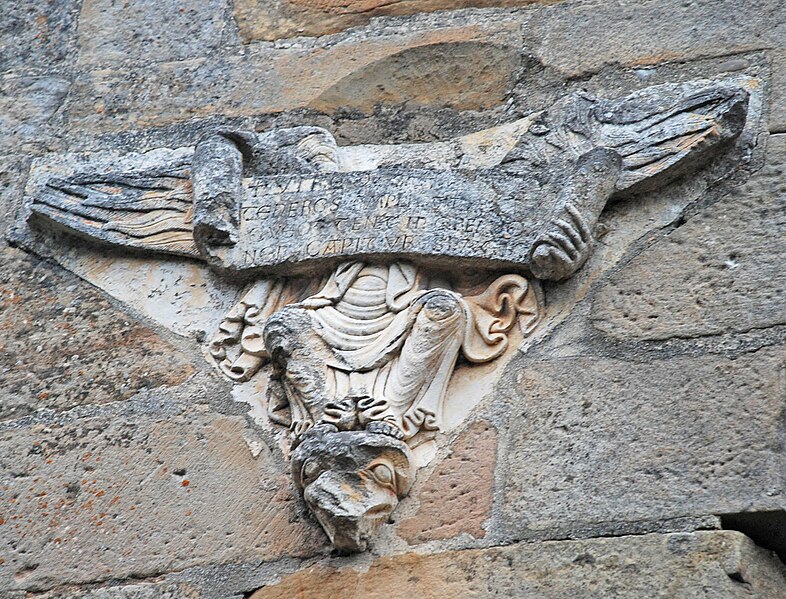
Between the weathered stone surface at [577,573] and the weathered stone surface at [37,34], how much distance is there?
66.8 inches

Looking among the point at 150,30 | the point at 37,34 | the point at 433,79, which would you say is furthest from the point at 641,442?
the point at 37,34

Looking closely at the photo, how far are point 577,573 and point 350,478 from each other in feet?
1.60

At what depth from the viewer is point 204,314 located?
13.5ft

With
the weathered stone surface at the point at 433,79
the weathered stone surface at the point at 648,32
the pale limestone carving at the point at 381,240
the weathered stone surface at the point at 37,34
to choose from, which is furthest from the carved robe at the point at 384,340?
the weathered stone surface at the point at 37,34

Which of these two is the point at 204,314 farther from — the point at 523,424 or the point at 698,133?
the point at 698,133

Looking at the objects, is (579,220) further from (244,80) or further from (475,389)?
(244,80)

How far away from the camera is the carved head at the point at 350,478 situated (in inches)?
143

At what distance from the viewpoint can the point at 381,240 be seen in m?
4.00

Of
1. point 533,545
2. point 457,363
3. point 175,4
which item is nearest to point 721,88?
point 457,363

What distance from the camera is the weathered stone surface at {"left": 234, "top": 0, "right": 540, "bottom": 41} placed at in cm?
456

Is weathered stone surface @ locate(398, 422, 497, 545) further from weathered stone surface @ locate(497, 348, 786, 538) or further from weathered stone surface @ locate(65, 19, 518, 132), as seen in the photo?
weathered stone surface @ locate(65, 19, 518, 132)

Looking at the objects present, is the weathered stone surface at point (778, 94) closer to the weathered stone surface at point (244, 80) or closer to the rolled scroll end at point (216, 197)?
the weathered stone surface at point (244, 80)

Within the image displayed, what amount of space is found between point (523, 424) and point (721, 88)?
890 mm

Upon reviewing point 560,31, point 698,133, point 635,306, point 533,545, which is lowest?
point 533,545
